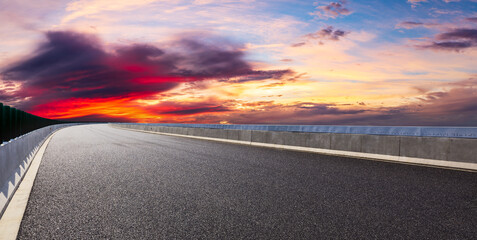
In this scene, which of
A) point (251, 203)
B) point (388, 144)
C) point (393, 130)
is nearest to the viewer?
point (251, 203)

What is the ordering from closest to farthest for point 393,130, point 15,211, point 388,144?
point 15,211 < point 388,144 < point 393,130

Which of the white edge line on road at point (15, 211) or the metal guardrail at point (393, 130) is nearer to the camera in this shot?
the white edge line on road at point (15, 211)

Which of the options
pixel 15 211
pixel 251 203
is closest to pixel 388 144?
pixel 251 203

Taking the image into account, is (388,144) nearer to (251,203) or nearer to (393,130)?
(251,203)

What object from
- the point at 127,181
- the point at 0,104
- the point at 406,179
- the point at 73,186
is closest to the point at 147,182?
the point at 127,181

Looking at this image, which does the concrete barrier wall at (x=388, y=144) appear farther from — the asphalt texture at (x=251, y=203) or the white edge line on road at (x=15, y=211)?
the white edge line on road at (x=15, y=211)

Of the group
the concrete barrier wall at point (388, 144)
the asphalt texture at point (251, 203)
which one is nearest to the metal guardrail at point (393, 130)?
the concrete barrier wall at point (388, 144)

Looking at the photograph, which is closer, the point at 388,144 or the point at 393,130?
the point at 388,144

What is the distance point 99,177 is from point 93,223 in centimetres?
402

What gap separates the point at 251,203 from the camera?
5.95 m

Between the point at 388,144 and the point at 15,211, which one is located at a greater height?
the point at 388,144

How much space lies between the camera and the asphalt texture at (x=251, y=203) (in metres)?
4.54

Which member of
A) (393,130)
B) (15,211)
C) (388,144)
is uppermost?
(393,130)

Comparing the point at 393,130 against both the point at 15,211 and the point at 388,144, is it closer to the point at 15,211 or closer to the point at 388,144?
the point at 388,144
